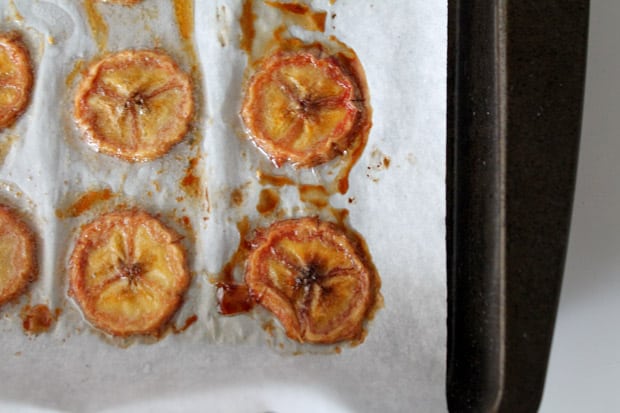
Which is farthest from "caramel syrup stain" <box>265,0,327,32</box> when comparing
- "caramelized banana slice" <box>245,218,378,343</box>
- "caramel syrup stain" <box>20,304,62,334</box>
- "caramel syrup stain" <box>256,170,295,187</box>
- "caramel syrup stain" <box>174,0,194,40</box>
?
"caramel syrup stain" <box>20,304,62,334</box>

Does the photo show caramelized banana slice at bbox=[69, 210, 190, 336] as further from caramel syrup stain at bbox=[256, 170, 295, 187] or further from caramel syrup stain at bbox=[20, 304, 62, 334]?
caramel syrup stain at bbox=[256, 170, 295, 187]

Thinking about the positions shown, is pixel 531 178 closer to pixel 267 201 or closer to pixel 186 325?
pixel 267 201

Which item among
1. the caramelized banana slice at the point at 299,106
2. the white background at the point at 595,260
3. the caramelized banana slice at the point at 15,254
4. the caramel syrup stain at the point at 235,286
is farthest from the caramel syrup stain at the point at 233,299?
the white background at the point at 595,260

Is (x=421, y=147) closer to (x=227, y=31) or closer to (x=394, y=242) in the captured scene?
(x=394, y=242)

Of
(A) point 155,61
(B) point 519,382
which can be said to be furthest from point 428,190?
(A) point 155,61

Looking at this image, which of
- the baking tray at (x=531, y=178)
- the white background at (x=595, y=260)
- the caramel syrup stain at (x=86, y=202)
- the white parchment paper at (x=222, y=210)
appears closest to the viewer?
the baking tray at (x=531, y=178)

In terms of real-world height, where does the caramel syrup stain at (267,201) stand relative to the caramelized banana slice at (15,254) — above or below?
above

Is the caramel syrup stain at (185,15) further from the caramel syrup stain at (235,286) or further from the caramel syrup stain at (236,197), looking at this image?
the caramel syrup stain at (235,286)
